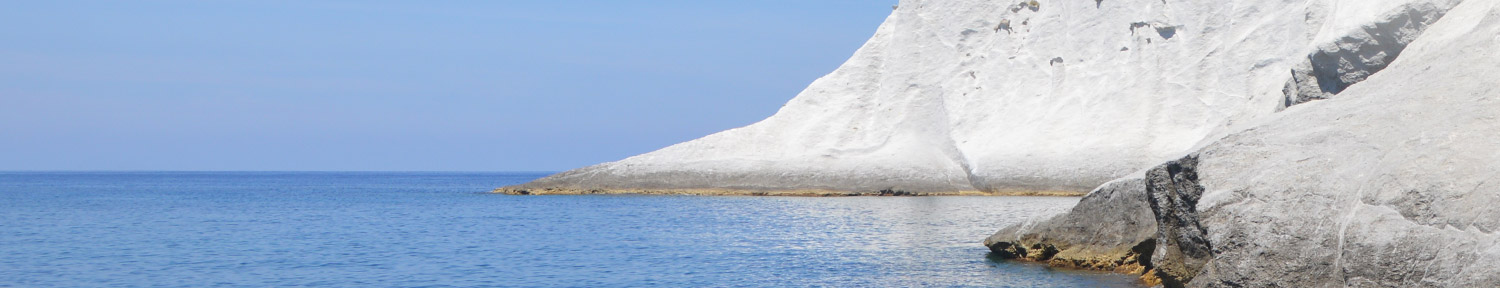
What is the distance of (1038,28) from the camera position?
196 ft

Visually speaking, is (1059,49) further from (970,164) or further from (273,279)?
(273,279)

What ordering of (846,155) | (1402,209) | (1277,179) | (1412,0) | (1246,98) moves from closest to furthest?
(1402,209)
(1277,179)
(1412,0)
(1246,98)
(846,155)

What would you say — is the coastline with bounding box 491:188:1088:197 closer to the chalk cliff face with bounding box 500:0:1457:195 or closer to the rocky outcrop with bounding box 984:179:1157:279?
the chalk cliff face with bounding box 500:0:1457:195

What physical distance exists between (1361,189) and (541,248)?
1737 cm

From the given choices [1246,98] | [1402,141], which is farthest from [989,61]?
[1402,141]

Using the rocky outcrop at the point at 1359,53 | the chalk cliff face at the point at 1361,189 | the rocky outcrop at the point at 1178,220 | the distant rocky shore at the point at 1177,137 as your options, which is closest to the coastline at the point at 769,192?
the distant rocky shore at the point at 1177,137

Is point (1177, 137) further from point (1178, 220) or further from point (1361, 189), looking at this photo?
point (1361, 189)

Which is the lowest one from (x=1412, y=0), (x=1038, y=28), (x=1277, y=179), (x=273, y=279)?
(x=273, y=279)

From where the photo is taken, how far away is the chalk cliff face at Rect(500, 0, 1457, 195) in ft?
171

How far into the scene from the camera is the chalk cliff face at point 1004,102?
52.2 m

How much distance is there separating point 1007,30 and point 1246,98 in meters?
11.7

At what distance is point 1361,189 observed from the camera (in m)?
10.6

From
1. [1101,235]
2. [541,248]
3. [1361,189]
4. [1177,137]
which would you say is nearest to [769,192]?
[1177,137]

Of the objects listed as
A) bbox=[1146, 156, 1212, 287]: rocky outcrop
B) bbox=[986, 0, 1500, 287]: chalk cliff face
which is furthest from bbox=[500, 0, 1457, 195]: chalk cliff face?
bbox=[986, 0, 1500, 287]: chalk cliff face
